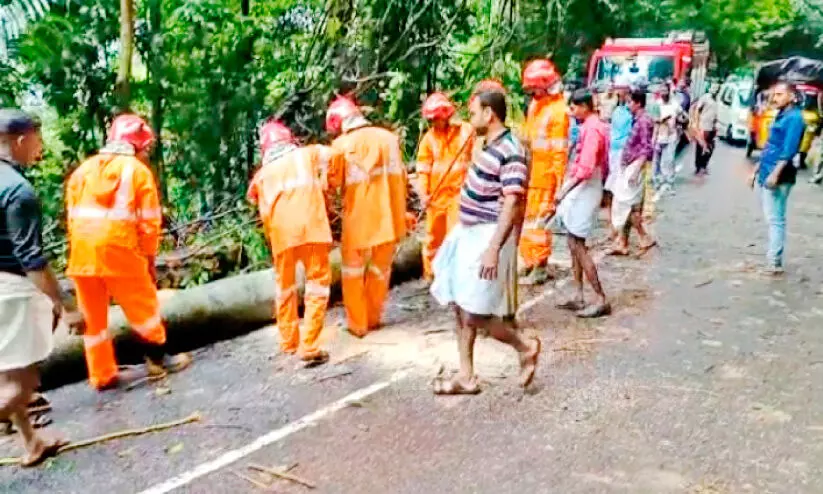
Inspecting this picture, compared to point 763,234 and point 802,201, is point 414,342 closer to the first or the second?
point 763,234

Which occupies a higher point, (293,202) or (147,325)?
(293,202)

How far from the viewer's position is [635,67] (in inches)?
710

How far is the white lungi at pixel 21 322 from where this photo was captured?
161 inches

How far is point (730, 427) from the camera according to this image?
4.79 meters

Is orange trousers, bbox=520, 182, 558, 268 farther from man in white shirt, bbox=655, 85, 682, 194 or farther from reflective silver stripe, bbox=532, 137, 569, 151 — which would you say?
man in white shirt, bbox=655, 85, 682, 194

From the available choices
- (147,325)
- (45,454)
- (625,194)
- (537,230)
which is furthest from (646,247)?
(45,454)

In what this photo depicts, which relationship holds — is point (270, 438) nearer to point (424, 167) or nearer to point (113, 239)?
point (113, 239)

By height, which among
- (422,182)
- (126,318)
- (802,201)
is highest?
(422,182)

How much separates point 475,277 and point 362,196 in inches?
60.2

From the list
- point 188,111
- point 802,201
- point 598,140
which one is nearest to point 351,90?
point 188,111

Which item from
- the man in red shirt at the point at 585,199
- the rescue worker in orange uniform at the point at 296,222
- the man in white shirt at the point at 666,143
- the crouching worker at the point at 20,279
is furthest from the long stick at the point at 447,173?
the man in white shirt at the point at 666,143

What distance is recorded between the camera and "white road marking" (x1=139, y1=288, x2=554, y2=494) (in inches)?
164

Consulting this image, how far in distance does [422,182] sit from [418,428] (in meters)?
2.90

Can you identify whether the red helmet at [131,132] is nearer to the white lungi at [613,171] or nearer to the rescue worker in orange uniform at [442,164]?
the rescue worker in orange uniform at [442,164]
